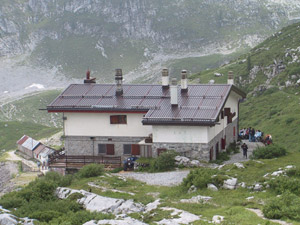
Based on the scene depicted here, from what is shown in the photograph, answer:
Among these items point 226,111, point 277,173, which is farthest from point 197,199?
point 226,111

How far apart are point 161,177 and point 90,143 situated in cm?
1087

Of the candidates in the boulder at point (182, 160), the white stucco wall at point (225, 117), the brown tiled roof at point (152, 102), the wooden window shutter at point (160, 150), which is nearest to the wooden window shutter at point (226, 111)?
the white stucco wall at point (225, 117)

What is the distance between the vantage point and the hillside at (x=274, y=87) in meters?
57.8

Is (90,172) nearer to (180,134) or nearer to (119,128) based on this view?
(180,134)

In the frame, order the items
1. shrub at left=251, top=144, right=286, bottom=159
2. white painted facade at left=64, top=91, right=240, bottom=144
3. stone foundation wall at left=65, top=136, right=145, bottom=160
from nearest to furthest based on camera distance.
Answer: shrub at left=251, top=144, right=286, bottom=159 < white painted facade at left=64, top=91, right=240, bottom=144 < stone foundation wall at left=65, top=136, right=145, bottom=160

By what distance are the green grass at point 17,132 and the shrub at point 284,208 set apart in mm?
93195

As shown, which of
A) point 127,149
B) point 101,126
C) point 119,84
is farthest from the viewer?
point 119,84

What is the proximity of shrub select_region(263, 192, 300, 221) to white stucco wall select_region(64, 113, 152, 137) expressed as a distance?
2098 centimetres

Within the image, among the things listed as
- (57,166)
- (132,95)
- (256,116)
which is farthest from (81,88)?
(256,116)

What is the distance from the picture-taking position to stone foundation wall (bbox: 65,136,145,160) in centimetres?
4194

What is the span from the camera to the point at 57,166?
133 feet

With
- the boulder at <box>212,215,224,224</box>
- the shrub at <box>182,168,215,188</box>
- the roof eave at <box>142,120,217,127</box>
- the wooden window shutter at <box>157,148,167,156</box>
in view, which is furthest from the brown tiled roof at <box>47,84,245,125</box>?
the boulder at <box>212,215,224,224</box>

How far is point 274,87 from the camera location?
78312 millimetres

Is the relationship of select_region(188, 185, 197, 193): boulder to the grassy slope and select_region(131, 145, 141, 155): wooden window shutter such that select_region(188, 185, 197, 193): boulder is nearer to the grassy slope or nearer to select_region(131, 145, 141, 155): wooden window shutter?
select_region(131, 145, 141, 155): wooden window shutter
